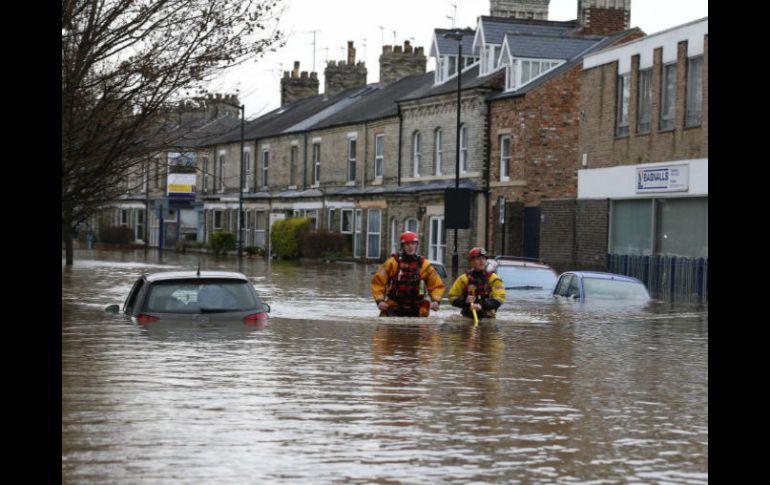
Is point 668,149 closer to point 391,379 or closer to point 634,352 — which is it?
point 634,352

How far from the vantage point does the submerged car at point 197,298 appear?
57.1 feet

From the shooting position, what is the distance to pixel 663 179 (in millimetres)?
39156

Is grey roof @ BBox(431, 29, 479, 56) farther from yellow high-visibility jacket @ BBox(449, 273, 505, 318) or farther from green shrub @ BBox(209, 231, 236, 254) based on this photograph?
yellow high-visibility jacket @ BBox(449, 273, 505, 318)

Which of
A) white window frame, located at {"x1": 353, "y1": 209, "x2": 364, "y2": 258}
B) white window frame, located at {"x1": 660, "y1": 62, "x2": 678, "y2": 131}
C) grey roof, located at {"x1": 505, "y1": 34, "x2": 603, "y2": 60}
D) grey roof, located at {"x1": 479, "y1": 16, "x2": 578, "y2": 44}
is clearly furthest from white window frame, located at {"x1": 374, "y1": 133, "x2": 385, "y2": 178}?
white window frame, located at {"x1": 660, "y1": 62, "x2": 678, "y2": 131}

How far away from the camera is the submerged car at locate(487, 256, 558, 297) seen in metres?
29.3

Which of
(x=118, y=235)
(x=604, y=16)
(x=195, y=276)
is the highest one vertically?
(x=604, y=16)

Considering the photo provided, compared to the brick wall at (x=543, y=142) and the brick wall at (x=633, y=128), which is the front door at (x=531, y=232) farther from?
the brick wall at (x=633, y=128)

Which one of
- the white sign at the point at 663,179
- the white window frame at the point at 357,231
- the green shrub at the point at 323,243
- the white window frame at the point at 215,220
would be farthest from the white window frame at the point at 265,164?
the white sign at the point at 663,179

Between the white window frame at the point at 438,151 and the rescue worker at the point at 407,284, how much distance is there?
1362 inches

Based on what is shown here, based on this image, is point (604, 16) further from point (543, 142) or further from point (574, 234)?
point (574, 234)

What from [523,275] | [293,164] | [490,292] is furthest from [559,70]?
[490,292]

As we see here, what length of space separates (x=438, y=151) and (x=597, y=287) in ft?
92.4

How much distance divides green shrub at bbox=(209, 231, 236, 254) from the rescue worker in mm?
55061
